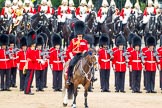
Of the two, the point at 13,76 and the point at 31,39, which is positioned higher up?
the point at 31,39

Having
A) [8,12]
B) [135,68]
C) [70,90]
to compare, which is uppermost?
[8,12]

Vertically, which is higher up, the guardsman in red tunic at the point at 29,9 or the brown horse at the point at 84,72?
the guardsman in red tunic at the point at 29,9

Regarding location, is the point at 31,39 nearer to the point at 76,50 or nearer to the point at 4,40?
the point at 4,40

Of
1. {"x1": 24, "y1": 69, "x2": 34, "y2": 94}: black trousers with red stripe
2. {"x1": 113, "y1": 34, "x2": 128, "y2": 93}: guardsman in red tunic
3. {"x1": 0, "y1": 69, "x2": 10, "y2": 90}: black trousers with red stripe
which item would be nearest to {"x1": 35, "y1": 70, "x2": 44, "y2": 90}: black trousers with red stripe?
{"x1": 0, "y1": 69, "x2": 10, "y2": 90}: black trousers with red stripe

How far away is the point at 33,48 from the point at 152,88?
11.7 feet

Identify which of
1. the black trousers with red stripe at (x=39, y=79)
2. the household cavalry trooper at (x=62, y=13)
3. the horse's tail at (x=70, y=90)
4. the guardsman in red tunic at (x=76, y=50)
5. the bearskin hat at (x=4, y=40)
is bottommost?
the horse's tail at (x=70, y=90)

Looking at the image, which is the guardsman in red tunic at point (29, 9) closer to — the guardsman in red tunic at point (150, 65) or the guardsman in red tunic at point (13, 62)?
the guardsman in red tunic at point (13, 62)

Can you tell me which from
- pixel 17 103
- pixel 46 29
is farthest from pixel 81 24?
pixel 46 29

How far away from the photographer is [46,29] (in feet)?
89.9

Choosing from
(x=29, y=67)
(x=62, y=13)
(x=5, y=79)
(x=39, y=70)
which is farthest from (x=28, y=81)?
(x=62, y=13)

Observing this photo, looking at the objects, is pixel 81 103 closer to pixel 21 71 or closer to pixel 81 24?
pixel 81 24

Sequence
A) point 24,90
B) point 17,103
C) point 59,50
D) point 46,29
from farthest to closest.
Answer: point 46,29 → point 59,50 → point 24,90 → point 17,103

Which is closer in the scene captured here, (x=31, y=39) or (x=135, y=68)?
(x=135, y=68)

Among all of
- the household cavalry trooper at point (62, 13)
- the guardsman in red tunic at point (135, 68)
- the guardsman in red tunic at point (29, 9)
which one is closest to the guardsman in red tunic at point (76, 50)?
the guardsman in red tunic at point (135, 68)
